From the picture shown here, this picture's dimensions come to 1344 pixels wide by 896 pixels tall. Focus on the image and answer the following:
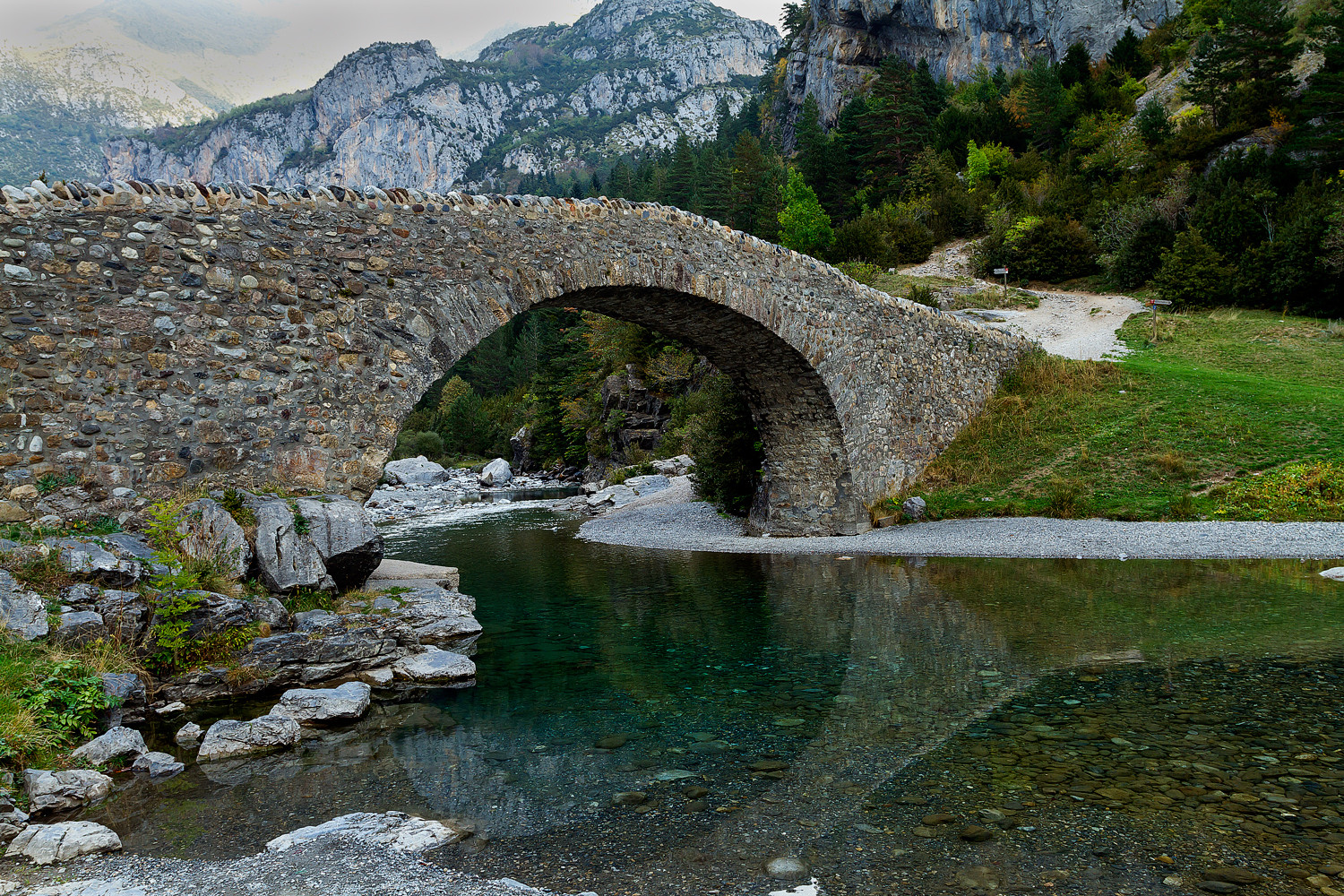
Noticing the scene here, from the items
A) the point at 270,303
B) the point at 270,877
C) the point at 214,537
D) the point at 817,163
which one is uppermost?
the point at 817,163

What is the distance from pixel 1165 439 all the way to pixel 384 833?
15386 millimetres

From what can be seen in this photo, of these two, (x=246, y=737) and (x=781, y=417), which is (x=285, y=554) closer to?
(x=246, y=737)

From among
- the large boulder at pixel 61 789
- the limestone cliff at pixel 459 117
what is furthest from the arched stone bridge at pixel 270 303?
the limestone cliff at pixel 459 117

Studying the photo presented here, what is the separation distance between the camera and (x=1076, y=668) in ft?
20.8

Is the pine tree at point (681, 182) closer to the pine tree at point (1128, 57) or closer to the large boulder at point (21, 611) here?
the pine tree at point (1128, 57)

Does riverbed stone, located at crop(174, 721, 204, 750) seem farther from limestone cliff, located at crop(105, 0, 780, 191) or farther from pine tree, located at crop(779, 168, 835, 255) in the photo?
limestone cliff, located at crop(105, 0, 780, 191)

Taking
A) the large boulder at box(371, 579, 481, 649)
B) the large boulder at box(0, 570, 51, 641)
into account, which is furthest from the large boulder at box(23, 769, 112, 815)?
the large boulder at box(371, 579, 481, 649)

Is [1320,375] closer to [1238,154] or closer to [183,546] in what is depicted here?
[1238,154]

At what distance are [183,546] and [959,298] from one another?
26.2 m

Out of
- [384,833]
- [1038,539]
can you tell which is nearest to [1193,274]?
[1038,539]

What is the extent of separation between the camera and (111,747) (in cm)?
526

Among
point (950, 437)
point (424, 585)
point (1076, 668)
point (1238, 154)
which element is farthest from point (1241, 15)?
point (424, 585)

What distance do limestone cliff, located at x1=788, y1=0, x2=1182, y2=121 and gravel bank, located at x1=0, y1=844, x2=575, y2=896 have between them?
61.5 metres

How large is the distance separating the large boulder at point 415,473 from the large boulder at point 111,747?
35.7 meters
